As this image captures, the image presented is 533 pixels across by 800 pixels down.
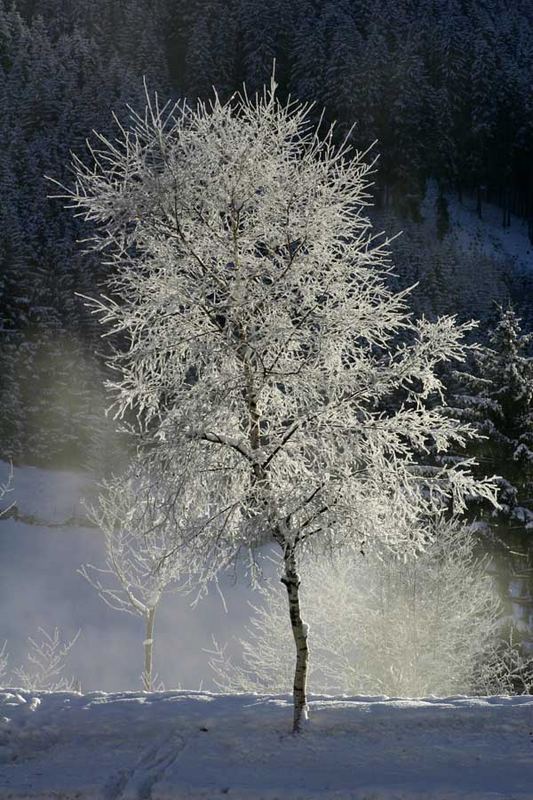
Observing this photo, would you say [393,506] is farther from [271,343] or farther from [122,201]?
[122,201]

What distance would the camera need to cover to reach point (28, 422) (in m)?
44.5

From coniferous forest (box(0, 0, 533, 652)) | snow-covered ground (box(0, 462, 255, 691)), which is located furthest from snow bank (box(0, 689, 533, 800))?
coniferous forest (box(0, 0, 533, 652))

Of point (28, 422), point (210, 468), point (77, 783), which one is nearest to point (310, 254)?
point (210, 468)

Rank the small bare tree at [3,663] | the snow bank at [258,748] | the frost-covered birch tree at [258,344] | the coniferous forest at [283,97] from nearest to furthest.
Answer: the snow bank at [258,748]
the frost-covered birch tree at [258,344]
the small bare tree at [3,663]
the coniferous forest at [283,97]

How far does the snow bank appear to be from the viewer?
743 centimetres

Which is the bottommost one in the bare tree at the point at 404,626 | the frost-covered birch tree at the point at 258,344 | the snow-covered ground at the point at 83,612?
the snow-covered ground at the point at 83,612

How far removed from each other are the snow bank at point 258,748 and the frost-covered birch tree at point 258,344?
77 cm

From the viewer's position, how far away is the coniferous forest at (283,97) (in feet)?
154

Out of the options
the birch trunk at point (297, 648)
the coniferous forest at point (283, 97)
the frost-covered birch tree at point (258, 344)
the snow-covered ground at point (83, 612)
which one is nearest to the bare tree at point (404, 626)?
the snow-covered ground at point (83, 612)

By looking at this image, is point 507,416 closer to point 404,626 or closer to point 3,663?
point 404,626

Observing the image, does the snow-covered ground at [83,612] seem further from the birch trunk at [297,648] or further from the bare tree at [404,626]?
the birch trunk at [297,648]

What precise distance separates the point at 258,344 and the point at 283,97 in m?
82.7

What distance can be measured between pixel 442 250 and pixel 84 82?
132ft

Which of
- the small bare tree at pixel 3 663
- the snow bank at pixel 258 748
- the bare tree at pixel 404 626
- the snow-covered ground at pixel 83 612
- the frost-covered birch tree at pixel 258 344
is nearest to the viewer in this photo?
the snow bank at pixel 258 748
